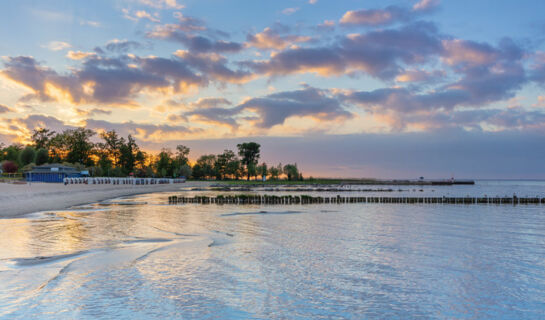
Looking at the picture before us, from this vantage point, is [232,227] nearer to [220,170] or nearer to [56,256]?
[56,256]

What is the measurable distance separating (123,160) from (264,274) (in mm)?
147134

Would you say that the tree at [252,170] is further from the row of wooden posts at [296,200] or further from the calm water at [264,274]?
the calm water at [264,274]

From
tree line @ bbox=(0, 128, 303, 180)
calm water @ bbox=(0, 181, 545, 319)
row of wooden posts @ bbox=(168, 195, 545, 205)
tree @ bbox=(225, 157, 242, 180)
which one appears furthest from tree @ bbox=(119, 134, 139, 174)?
calm water @ bbox=(0, 181, 545, 319)

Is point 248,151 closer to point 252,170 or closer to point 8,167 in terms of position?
point 252,170

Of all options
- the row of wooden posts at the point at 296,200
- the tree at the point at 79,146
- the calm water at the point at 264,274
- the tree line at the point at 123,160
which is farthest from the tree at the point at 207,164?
the calm water at the point at 264,274

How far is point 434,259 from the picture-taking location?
16.4 m

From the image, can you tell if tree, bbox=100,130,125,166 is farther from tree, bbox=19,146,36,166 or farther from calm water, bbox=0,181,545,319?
calm water, bbox=0,181,545,319

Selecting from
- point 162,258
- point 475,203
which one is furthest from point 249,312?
point 475,203

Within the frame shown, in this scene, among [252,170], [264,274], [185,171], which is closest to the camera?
[264,274]

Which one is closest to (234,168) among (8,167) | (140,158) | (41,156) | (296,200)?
(140,158)

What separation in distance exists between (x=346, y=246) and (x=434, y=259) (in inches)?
180

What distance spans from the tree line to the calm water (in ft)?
374

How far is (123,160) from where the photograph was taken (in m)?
147

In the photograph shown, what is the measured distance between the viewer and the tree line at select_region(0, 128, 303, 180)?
13225cm
